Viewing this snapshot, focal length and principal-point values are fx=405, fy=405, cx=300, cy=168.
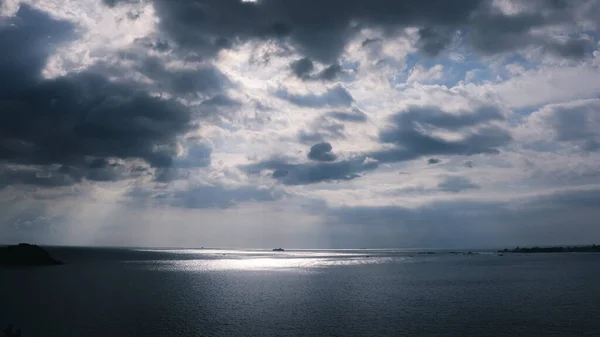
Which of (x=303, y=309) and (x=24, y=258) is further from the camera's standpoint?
(x=24, y=258)

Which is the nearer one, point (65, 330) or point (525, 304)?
point (65, 330)

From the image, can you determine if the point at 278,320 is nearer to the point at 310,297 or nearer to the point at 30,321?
the point at 310,297

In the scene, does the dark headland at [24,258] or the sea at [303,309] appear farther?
the dark headland at [24,258]

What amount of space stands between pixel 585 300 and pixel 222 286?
7700cm

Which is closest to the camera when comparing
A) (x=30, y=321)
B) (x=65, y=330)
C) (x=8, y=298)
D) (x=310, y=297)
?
(x=65, y=330)

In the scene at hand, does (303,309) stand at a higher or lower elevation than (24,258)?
lower

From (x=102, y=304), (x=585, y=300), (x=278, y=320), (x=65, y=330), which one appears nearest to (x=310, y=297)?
(x=278, y=320)

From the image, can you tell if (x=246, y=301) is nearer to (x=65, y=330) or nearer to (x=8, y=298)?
(x=65, y=330)

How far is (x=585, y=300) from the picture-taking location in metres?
71.8

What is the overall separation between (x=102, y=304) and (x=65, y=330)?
65.9ft

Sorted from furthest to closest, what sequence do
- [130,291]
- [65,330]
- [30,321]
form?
[130,291] < [30,321] < [65,330]

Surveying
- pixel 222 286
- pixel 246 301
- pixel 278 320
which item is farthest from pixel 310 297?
pixel 222 286

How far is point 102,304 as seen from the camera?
225 ft

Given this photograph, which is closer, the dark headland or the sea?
the sea
